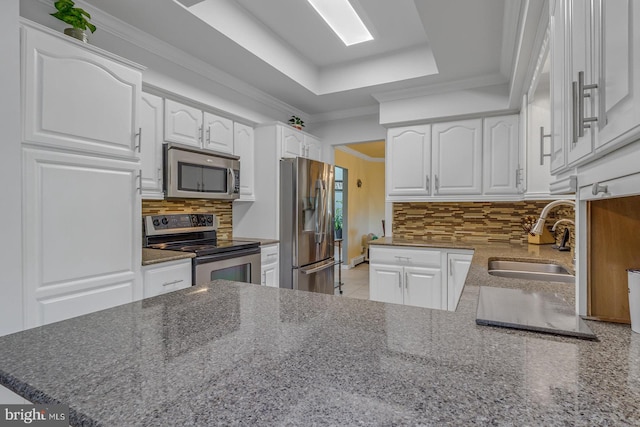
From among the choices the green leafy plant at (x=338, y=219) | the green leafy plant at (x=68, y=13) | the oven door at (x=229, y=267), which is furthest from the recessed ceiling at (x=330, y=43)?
the green leafy plant at (x=338, y=219)

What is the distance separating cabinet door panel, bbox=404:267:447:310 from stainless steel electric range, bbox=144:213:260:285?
1.42m

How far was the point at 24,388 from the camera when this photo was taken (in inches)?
23.1

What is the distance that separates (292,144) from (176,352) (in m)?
3.23

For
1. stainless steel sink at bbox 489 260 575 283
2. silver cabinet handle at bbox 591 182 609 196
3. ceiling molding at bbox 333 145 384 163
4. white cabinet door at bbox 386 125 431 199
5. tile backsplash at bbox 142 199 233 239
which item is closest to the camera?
silver cabinet handle at bbox 591 182 609 196

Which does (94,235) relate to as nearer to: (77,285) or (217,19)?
(77,285)

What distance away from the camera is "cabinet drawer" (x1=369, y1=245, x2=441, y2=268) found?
3066mm

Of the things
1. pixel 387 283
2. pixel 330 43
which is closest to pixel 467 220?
pixel 387 283

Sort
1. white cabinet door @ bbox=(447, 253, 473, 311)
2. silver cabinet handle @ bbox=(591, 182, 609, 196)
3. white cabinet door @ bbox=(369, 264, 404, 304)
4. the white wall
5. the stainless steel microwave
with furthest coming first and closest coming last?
white cabinet door @ bbox=(369, 264, 404, 304) → white cabinet door @ bbox=(447, 253, 473, 311) → the stainless steel microwave → the white wall → silver cabinet handle @ bbox=(591, 182, 609, 196)

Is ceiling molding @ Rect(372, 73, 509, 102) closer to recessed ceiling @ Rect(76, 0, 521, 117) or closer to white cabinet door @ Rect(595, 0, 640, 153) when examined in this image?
recessed ceiling @ Rect(76, 0, 521, 117)

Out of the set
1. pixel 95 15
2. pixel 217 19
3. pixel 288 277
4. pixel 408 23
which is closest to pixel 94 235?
pixel 95 15

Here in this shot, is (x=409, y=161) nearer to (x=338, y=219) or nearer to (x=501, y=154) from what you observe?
(x=501, y=154)

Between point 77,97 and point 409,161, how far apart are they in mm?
2842

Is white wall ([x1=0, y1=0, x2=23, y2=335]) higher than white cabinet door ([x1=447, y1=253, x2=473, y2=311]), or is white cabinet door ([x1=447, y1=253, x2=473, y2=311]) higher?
white wall ([x1=0, y1=0, x2=23, y2=335])

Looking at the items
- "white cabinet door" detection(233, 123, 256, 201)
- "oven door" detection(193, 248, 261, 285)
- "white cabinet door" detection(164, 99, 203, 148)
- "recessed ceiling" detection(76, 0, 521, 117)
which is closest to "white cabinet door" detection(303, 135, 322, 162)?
"recessed ceiling" detection(76, 0, 521, 117)
